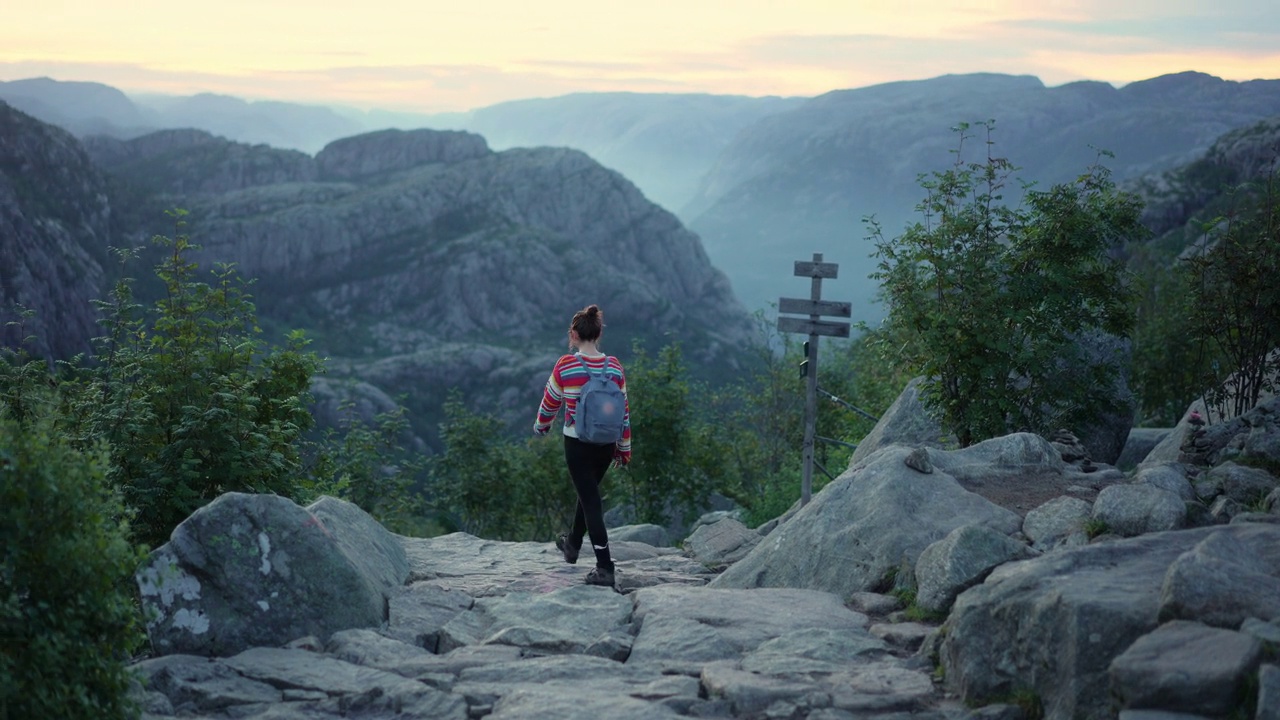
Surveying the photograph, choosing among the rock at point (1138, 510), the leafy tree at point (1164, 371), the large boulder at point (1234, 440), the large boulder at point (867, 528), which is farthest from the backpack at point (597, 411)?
the leafy tree at point (1164, 371)

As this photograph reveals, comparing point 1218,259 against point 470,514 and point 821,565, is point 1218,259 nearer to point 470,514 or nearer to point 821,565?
point 821,565

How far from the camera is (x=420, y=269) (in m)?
157

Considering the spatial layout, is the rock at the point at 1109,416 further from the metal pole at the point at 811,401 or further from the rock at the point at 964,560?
the rock at the point at 964,560

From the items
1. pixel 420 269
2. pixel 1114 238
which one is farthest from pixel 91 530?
pixel 420 269

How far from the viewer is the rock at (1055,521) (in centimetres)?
853

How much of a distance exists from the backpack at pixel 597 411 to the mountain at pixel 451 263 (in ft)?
355

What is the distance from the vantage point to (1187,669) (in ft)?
16.5

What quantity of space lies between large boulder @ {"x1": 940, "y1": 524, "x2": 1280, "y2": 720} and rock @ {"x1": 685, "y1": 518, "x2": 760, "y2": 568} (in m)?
5.42

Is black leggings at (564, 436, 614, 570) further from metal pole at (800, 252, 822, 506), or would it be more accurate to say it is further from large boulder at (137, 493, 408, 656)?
metal pole at (800, 252, 822, 506)

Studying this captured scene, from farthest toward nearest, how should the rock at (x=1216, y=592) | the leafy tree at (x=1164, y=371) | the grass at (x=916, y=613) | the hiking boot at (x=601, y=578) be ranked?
the leafy tree at (x=1164, y=371) → the hiking boot at (x=601, y=578) → the grass at (x=916, y=613) → the rock at (x=1216, y=592)

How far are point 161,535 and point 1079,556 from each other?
329 inches

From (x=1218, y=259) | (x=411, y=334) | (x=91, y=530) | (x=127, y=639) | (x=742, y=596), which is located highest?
(x=1218, y=259)

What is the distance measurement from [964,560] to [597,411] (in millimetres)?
3433

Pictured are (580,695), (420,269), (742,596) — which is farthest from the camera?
(420,269)
